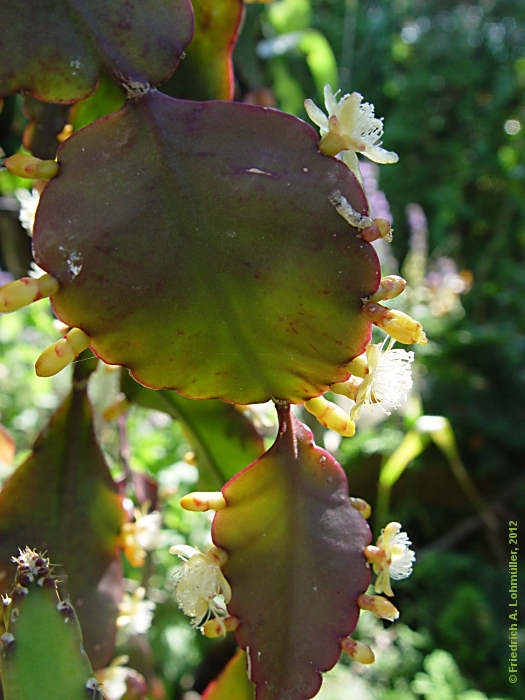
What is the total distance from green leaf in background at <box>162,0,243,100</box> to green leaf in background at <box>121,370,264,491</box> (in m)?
0.21

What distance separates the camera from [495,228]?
4.07m

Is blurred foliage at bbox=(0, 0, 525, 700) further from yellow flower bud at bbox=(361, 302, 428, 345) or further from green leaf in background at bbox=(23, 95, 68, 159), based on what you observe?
yellow flower bud at bbox=(361, 302, 428, 345)

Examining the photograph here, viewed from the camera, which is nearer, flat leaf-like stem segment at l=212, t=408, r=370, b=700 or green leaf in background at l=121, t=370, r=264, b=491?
flat leaf-like stem segment at l=212, t=408, r=370, b=700

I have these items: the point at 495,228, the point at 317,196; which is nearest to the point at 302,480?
the point at 317,196

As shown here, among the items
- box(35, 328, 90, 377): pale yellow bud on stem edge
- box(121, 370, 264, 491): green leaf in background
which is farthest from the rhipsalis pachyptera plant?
box(121, 370, 264, 491): green leaf in background

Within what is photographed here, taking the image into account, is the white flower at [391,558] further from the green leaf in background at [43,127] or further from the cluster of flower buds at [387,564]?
the green leaf in background at [43,127]

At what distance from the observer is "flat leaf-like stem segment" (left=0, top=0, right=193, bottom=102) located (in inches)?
13.1

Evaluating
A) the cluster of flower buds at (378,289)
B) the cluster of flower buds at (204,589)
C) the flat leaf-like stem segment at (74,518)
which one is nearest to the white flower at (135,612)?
the flat leaf-like stem segment at (74,518)

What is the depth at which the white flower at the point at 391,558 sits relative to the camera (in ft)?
1.16

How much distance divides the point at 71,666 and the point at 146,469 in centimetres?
75

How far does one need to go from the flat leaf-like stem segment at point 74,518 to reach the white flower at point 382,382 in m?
0.22

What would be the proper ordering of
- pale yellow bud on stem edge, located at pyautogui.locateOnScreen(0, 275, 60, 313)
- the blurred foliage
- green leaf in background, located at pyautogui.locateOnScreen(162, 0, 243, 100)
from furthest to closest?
the blurred foliage < green leaf in background, located at pyautogui.locateOnScreen(162, 0, 243, 100) < pale yellow bud on stem edge, located at pyautogui.locateOnScreen(0, 275, 60, 313)

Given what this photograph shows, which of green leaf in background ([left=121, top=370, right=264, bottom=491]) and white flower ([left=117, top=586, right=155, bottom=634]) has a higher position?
green leaf in background ([left=121, top=370, right=264, bottom=491])

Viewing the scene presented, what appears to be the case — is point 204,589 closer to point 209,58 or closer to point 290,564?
point 290,564
